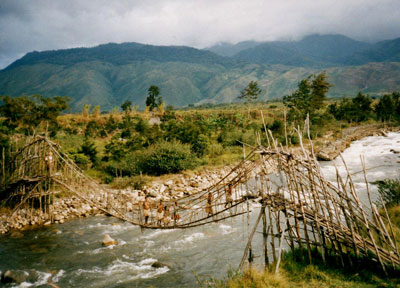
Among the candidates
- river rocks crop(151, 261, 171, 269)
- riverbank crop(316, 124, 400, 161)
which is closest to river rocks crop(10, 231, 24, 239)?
river rocks crop(151, 261, 171, 269)

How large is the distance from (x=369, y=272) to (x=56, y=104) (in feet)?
57.2

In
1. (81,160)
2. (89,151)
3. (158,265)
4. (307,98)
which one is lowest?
(158,265)

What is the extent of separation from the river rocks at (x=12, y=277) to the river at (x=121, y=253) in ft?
0.45

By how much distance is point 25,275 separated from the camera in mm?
6234

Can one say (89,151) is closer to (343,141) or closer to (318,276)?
(318,276)

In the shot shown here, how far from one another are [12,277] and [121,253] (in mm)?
2639

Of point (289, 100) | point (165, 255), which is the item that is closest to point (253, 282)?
point (165, 255)

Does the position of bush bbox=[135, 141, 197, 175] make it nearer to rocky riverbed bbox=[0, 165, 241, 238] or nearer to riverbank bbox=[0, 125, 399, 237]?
riverbank bbox=[0, 125, 399, 237]

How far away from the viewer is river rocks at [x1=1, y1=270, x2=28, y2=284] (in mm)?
5973

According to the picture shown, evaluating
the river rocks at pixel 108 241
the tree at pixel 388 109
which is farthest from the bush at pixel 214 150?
the tree at pixel 388 109

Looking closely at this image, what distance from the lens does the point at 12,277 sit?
6.00m

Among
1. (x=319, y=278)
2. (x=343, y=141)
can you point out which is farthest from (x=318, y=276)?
(x=343, y=141)

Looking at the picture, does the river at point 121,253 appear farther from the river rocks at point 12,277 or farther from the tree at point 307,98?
the tree at point 307,98

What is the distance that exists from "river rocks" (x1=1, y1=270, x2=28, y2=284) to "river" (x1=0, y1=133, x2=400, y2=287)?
0.45ft
